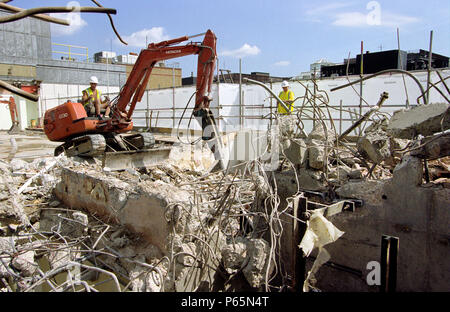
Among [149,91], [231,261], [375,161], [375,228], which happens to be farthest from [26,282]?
[149,91]

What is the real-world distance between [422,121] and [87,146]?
25.0 feet

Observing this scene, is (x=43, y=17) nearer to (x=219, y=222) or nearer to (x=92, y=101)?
(x=219, y=222)

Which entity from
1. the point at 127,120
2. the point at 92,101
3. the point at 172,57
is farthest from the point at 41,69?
the point at 172,57

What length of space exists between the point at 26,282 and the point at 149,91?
755 inches

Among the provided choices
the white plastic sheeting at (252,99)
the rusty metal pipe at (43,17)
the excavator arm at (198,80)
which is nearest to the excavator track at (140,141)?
the excavator arm at (198,80)

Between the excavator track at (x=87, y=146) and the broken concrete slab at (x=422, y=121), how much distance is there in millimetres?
6966

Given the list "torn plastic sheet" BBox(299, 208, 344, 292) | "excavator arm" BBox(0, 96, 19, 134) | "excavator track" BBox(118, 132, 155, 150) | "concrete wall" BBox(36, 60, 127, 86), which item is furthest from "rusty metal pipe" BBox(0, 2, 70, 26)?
"concrete wall" BBox(36, 60, 127, 86)

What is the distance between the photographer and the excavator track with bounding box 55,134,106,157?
8664 millimetres

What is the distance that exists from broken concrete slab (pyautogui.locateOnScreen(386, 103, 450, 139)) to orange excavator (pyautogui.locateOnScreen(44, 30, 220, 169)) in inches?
170

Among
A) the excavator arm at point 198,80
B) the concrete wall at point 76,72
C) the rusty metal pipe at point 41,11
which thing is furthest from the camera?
the concrete wall at point 76,72

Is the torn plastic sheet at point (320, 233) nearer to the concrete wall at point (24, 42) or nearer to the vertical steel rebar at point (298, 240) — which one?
the vertical steel rebar at point (298, 240)

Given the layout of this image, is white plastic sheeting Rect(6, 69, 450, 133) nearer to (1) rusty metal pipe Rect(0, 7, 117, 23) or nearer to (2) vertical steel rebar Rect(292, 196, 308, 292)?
(2) vertical steel rebar Rect(292, 196, 308, 292)

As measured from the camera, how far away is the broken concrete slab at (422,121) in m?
3.47

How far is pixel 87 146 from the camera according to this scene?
8.80 m
